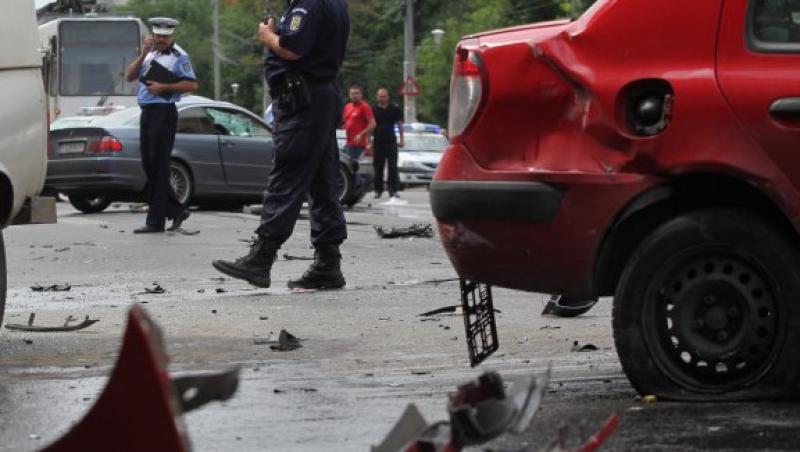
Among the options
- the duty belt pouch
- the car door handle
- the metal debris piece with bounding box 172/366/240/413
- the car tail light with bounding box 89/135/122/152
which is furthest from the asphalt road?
the car tail light with bounding box 89/135/122/152

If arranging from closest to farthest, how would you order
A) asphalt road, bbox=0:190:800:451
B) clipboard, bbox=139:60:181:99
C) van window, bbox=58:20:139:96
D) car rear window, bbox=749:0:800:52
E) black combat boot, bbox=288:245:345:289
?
asphalt road, bbox=0:190:800:451
car rear window, bbox=749:0:800:52
black combat boot, bbox=288:245:345:289
clipboard, bbox=139:60:181:99
van window, bbox=58:20:139:96

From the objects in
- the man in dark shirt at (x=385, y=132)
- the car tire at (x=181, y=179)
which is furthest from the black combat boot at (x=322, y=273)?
the man in dark shirt at (x=385, y=132)

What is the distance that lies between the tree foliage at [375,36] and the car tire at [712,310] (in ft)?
218

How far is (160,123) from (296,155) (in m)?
6.69

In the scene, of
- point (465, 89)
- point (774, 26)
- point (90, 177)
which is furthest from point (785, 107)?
point (90, 177)

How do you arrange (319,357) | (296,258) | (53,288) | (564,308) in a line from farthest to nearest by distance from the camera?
(296,258), (53,288), (564,308), (319,357)

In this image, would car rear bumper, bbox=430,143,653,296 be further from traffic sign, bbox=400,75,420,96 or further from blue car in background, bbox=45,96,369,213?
traffic sign, bbox=400,75,420,96

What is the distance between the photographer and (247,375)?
683 centimetres

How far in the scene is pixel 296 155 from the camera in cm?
980

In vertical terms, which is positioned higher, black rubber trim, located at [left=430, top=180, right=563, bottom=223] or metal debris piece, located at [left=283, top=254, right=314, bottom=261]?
black rubber trim, located at [left=430, top=180, right=563, bottom=223]

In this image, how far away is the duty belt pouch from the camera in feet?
32.2

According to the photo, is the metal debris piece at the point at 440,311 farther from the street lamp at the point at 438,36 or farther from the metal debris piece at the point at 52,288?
the street lamp at the point at 438,36

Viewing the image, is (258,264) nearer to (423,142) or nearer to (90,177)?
(90,177)

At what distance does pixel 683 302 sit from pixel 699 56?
2.64ft
